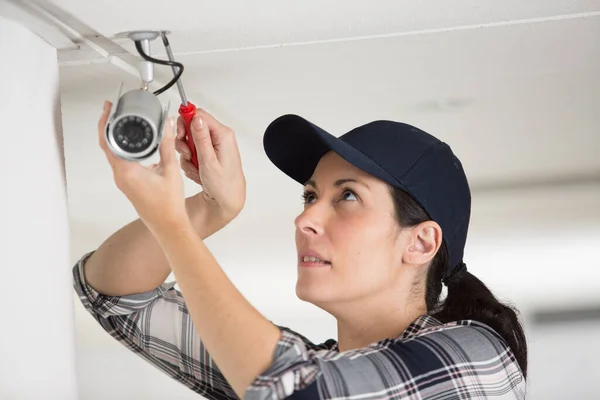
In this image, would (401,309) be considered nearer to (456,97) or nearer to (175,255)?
(175,255)

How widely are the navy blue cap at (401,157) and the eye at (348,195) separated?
58 mm

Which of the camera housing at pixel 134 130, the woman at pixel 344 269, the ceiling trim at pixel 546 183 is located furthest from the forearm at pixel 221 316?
the ceiling trim at pixel 546 183

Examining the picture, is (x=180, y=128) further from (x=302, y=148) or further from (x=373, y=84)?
(x=373, y=84)

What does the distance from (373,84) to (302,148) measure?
1.16 feet

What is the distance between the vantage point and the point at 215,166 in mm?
1330

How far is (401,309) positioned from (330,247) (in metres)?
0.19

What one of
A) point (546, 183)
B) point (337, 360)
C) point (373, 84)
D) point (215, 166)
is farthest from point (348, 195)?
point (546, 183)

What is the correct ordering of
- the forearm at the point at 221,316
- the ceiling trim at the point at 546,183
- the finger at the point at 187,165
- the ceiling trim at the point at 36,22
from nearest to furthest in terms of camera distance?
the forearm at the point at 221,316 < the ceiling trim at the point at 36,22 < the finger at the point at 187,165 < the ceiling trim at the point at 546,183

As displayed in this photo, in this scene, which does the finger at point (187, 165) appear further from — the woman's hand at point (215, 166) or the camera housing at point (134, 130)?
the camera housing at point (134, 130)

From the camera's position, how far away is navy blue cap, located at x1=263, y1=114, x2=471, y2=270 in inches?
51.5

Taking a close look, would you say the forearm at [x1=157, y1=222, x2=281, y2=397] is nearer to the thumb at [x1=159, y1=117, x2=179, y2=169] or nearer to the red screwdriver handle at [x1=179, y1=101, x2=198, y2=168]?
the thumb at [x1=159, y1=117, x2=179, y2=169]

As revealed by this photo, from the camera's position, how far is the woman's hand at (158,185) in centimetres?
102

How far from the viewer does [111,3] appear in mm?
1133

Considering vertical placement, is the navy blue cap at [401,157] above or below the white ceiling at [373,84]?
below
